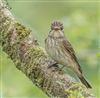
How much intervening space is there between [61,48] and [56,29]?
10.5 inches

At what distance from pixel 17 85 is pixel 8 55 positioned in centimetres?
167

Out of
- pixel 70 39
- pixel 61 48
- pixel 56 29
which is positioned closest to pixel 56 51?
pixel 61 48

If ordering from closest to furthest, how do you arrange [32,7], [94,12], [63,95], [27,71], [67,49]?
[63,95] < [27,71] < [67,49] < [94,12] < [32,7]

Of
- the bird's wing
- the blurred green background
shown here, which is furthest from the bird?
the blurred green background

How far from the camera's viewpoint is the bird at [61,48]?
33.4 feet

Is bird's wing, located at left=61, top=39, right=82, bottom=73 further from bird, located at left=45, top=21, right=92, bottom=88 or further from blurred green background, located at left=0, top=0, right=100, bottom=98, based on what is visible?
blurred green background, located at left=0, top=0, right=100, bottom=98

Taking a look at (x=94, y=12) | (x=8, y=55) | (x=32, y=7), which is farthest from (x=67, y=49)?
(x=32, y=7)

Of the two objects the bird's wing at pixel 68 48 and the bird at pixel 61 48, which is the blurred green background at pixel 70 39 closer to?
the bird at pixel 61 48

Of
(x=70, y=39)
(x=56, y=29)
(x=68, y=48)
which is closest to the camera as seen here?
(x=56, y=29)

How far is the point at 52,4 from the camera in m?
16.1

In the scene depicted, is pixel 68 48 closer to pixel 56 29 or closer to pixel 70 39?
pixel 56 29

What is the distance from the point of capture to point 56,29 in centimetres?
Result: 1020

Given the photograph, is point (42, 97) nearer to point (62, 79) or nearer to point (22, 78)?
point (22, 78)

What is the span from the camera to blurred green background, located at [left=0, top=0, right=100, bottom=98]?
11.1 m
